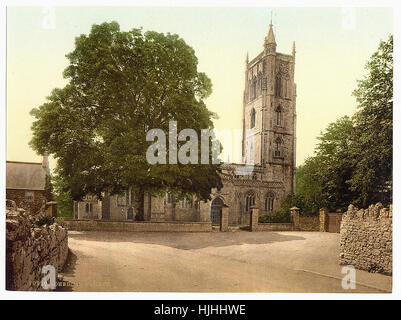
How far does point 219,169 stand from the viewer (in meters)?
10.8

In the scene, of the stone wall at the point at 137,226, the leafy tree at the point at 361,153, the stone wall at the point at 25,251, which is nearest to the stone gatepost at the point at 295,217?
the leafy tree at the point at 361,153

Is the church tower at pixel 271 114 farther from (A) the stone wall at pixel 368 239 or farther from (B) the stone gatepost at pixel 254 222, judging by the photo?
(A) the stone wall at pixel 368 239

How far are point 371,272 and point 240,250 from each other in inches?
133

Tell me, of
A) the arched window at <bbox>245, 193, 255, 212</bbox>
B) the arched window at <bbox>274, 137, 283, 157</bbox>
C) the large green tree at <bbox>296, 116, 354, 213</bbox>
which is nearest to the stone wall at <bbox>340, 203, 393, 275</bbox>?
the large green tree at <bbox>296, 116, 354, 213</bbox>

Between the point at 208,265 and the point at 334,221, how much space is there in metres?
4.72

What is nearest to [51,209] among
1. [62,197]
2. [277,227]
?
[62,197]

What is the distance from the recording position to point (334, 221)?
10164 mm

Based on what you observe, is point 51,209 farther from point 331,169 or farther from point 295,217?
point 331,169

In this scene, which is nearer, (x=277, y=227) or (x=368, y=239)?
(x=368, y=239)
